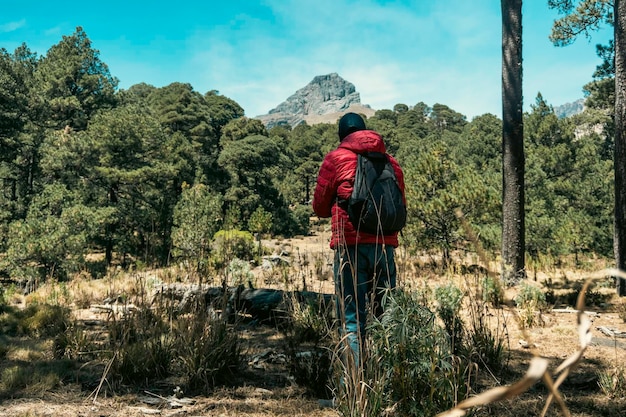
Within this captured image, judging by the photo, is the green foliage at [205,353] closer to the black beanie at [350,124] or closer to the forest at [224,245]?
the forest at [224,245]

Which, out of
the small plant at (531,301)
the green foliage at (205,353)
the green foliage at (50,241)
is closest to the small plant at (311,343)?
the green foliage at (205,353)

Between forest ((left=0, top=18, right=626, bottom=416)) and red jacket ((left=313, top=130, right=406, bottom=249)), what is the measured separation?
0.45 m

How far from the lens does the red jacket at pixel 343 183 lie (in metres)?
2.45

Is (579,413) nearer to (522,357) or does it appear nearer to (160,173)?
(522,357)

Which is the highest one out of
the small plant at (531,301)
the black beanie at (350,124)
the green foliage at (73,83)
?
the green foliage at (73,83)

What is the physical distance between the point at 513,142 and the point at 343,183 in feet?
14.7

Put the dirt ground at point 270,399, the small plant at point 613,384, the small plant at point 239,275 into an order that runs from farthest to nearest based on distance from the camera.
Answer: the small plant at point 239,275 → the small plant at point 613,384 → the dirt ground at point 270,399

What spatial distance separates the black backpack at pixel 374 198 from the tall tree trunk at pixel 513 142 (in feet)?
13.7

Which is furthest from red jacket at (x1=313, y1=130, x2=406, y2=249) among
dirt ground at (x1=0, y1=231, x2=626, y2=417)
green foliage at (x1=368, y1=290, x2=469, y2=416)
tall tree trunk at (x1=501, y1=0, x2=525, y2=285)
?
tall tree trunk at (x1=501, y1=0, x2=525, y2=285)

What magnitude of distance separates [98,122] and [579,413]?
18527 millimetres

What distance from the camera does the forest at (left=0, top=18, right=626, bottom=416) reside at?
253 centimetres

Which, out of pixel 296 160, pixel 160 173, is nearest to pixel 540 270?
pixel 160 173

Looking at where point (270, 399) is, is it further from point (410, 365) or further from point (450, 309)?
point (450, 309)

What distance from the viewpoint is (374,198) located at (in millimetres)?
2426
